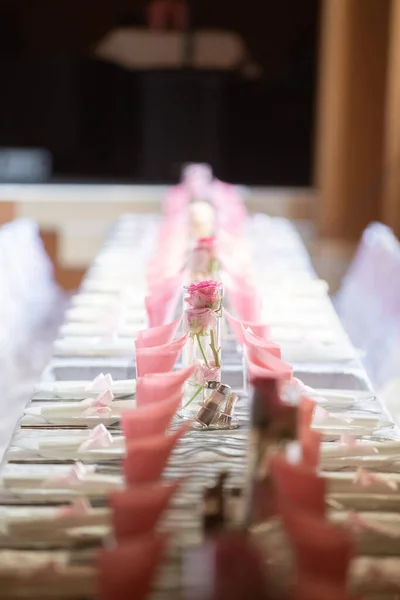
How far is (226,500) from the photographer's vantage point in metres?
1.13

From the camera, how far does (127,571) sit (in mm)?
925

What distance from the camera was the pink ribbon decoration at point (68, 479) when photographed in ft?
4.34

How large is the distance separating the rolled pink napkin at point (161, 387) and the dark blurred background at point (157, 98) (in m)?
5.66

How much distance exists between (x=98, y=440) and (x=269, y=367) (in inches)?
12.9

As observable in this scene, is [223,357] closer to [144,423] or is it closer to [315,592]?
[144,423]

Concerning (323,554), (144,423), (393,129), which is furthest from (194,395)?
(393,129)

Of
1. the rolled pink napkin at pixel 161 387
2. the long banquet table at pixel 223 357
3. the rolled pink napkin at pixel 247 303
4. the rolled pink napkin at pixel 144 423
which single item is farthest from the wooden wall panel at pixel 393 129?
the rolled pink napkin at pixel 144 423

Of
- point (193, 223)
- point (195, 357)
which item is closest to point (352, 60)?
point (193, 223)

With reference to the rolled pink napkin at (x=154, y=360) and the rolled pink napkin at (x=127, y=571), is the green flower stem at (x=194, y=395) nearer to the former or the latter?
the rolled pink napkin at (x=154, y=360)

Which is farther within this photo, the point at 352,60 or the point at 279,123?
the point at 279,123

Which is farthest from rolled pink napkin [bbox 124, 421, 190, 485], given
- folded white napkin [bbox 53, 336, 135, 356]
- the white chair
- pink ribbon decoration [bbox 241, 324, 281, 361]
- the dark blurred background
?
the dark blurred background

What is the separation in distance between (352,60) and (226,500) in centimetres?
556

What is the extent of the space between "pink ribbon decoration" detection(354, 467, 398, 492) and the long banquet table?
18 cm

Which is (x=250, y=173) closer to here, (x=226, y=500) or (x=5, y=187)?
(x=5, y=187)
